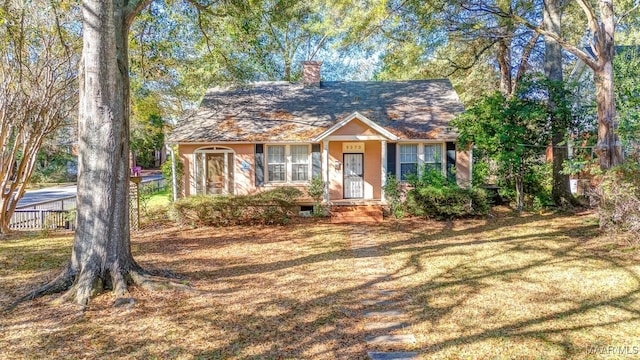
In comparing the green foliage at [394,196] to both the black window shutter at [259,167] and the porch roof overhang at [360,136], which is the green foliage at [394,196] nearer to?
the porch roof overhang at [360,136]

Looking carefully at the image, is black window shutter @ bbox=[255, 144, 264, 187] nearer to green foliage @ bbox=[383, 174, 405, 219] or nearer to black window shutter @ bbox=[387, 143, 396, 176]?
green foliage @ bbox=[383, 174, 405, 219]

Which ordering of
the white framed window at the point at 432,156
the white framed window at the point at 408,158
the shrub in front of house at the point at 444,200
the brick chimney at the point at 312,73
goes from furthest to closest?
the brick chimney at the point at 312,73, the white framed window at the point at 408,158, the white framed window at the point at 432,156, the shrub in front of house at the point at 444,200

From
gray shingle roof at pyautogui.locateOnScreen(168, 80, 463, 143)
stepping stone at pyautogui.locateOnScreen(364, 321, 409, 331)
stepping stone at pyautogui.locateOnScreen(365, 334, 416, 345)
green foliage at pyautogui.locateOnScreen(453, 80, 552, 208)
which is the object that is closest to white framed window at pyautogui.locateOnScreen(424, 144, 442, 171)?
gray shingle roof at pyautogui.locateOnScreen(168, 80, 463, 143)

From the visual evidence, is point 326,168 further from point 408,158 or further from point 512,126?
point 512,126

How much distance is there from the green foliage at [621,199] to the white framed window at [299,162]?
8.91 meters

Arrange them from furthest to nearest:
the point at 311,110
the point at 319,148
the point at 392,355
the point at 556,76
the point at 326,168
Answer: the point at 311,110 → the point at 319,148 → the point at 326,168 → the point at 556,76 → the point at 392,355

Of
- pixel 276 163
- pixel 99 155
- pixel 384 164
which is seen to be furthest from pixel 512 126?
pixel 99 155

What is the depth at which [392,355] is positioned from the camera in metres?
3.88

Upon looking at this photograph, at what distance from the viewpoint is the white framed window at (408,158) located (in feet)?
46.3

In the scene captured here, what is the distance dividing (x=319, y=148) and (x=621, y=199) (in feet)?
29.8

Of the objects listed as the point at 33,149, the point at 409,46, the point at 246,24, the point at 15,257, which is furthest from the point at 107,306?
the point at 409,46

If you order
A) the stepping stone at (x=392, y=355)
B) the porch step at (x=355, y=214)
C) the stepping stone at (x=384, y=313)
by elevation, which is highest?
the porch step at (x=355, y=214)

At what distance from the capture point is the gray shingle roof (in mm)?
14141

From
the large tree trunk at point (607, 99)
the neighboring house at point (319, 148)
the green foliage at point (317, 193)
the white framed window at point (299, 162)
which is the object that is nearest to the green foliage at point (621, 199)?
the large tree trunk at point (607, 99)
